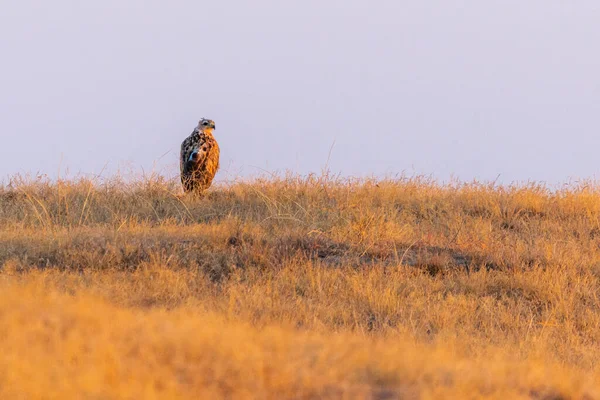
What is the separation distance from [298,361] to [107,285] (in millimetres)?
3427

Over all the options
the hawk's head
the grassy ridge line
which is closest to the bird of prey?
the hawk's head

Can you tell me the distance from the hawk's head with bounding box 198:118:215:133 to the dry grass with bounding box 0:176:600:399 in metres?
1.11

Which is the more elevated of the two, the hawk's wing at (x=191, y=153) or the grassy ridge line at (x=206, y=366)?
the hawk's wing at (x=191, y=153)

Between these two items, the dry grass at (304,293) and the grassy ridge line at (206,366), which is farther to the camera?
the dry grass at (304,293)

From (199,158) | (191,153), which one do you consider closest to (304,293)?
Answer: (199,158)

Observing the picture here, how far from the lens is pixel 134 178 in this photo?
11.4 meters

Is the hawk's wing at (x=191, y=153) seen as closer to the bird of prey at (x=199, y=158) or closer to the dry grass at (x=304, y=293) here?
the bird of prey at (x=199, y=158)

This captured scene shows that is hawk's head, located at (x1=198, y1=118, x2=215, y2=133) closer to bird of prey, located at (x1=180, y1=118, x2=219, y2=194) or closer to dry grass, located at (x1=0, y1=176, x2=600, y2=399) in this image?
bird of prey, located at (x1=180, y1=118, x2=219, y2=194)

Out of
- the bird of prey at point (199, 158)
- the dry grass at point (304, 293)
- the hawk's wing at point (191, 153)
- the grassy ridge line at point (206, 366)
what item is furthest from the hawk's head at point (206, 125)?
the grassy ridge line at point (206, 366)

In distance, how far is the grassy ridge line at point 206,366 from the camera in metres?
2.32

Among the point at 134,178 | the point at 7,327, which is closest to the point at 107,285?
the point at 7,327

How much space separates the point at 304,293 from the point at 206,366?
3.53 m

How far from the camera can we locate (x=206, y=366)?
252cm

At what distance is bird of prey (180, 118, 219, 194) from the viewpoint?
1127 centimetres
